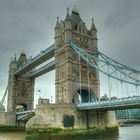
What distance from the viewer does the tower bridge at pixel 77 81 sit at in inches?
1361

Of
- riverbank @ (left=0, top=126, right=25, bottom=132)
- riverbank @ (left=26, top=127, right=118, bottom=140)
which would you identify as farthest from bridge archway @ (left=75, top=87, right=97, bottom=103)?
riverbank @ (left=0, top=126, right=25, bottom=132)

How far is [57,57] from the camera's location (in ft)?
155

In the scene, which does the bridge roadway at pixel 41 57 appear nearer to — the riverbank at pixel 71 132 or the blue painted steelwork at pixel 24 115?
the blue painted steelwork at pixel 24 115

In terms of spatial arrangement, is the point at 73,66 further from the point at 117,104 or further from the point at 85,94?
A: the point at 117,104

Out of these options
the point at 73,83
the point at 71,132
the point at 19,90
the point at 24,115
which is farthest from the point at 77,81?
the point at 19,90

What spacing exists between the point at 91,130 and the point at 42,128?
8779 millimetres

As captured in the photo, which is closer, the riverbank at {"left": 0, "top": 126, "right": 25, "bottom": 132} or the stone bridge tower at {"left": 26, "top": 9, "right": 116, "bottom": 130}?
the stone bridge tower at {"left": 26, "top": 9, "right": 116, "bottom": 130}

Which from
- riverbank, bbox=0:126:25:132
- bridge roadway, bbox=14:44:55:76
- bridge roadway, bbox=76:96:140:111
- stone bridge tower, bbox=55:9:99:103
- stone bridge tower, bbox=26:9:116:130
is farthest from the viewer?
riverbank, bbox=0:126:25:132

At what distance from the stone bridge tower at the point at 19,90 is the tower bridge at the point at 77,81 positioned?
42.7 ft

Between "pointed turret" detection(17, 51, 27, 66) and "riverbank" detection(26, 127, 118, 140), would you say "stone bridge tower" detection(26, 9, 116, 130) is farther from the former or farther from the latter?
"pointed turret" detection(17, 51, 27, 66)

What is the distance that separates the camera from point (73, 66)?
44.4 m

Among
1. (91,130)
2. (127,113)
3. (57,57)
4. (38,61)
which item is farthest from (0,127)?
(127,113)

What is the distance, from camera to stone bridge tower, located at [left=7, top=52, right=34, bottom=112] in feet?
235

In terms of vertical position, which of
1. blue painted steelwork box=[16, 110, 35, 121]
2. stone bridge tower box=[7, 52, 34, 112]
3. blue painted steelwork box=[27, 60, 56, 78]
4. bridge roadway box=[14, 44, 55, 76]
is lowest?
blue painted steelwork box=[16, 110, 35, 121]
